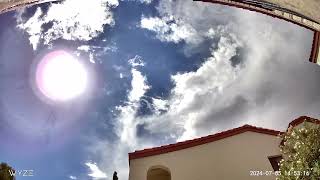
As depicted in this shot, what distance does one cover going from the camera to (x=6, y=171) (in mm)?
10602

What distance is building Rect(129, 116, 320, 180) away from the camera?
15.9 m

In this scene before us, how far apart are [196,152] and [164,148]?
1.78 meters

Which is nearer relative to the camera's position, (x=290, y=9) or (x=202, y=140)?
(x=290, y=9)

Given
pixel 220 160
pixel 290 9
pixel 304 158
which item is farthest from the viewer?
pixel 220 160

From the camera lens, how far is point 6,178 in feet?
34.3

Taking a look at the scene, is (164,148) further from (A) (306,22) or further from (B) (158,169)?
(A) (306,22)

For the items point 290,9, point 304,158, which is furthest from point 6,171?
point 304,158

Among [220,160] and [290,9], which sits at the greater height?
[220,160]

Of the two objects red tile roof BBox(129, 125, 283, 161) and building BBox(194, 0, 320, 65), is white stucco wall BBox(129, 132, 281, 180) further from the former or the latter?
building BBox(194, 0, 320, 65)

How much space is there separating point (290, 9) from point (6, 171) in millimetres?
10274

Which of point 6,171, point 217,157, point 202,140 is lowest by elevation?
point 6,171

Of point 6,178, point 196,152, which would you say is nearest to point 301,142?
point 196,152

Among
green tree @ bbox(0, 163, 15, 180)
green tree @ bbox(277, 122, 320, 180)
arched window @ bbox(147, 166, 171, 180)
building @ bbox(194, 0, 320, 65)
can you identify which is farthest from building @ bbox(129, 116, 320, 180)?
building @ bbox(194, 0, 320, 65)

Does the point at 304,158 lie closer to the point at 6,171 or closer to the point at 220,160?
the point at 220,160
